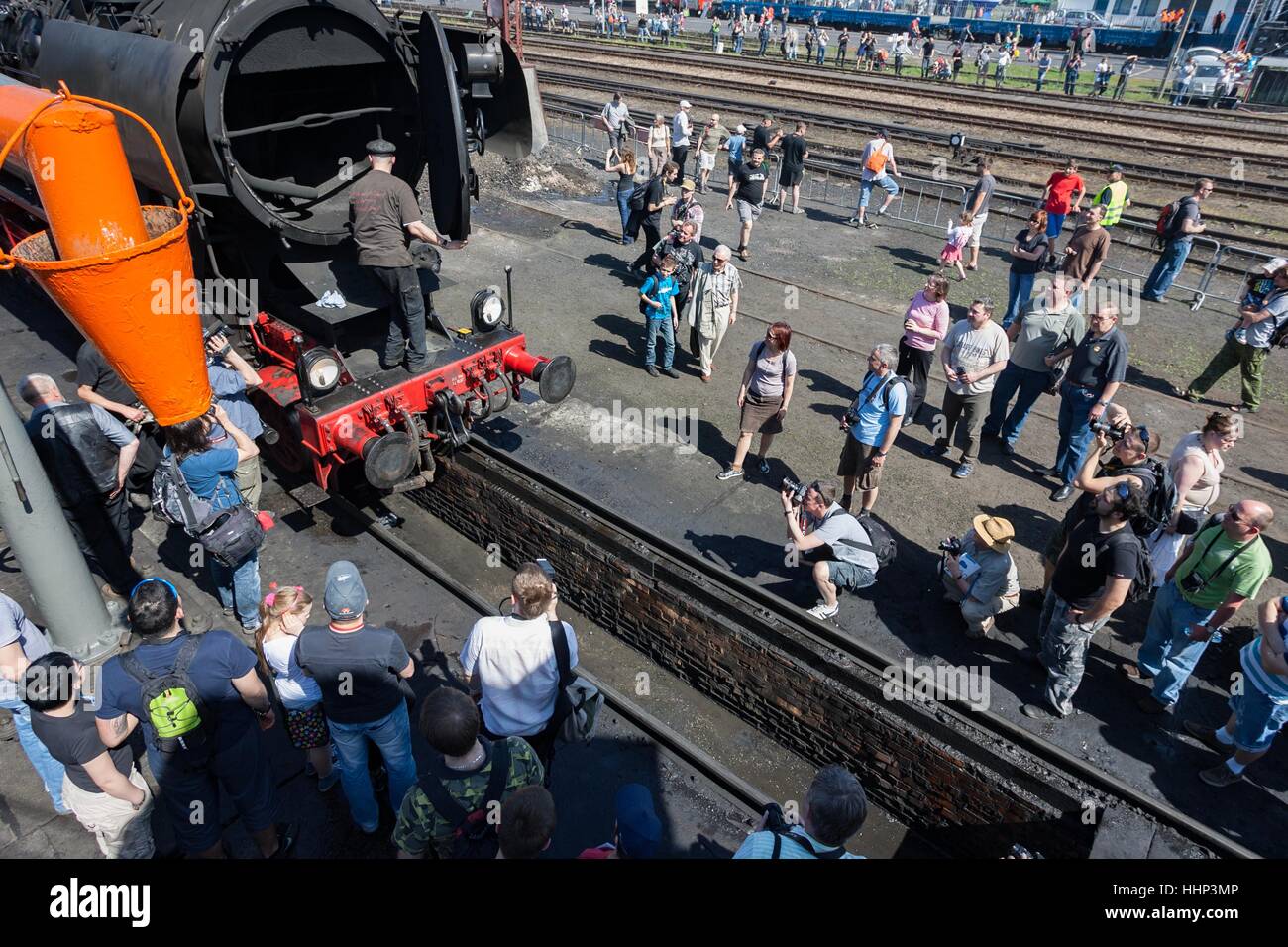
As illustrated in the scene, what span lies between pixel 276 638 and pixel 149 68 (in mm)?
3729

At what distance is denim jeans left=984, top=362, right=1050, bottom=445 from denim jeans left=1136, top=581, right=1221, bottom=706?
273 cm

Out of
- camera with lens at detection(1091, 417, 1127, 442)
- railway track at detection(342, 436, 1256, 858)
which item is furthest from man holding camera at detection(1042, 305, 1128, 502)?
railway track at detection(342, 436, 1256, 858)

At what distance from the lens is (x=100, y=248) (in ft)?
11.6

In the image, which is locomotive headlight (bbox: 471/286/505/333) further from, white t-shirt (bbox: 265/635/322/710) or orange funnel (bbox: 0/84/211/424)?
white t-shirt (bbox: 265/635/322/710)

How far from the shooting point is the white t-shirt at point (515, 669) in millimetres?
3455

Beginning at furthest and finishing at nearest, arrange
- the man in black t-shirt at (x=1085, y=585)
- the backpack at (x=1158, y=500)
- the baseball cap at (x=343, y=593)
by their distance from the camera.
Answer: the backpack at (x=1158, y=500) < the man in black t-shirt at (x=1085, y=585) < the baseball cap at (x=343, y=593)

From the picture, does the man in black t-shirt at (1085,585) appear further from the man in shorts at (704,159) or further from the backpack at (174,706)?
the man in shorts at (704,159)

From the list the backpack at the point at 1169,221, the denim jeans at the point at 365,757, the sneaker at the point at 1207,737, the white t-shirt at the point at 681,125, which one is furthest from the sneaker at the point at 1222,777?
the white t-shirt at the point at 681,125

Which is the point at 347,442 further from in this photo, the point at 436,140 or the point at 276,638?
the point at 436,140

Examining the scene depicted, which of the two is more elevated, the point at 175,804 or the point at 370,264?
the point at 370,264

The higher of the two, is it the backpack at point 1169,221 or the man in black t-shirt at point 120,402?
the backpack at point 1169,221

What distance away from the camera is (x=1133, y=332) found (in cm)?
988
